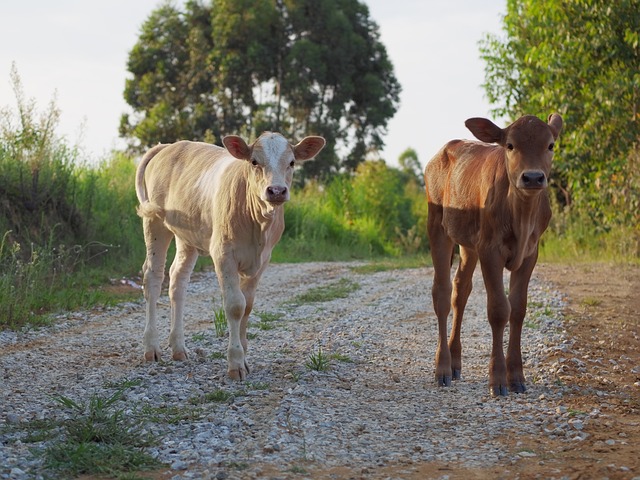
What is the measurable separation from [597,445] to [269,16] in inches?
1232

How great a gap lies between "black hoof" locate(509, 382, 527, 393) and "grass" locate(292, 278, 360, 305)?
5315 mm

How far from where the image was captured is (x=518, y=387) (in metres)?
6.39

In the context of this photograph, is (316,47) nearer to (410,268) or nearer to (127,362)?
(410,268)

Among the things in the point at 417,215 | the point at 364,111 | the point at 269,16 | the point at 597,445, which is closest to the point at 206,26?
the point at 269,16

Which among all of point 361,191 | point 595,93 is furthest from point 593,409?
point 361,191

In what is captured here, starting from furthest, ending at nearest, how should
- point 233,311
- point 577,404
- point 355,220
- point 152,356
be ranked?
point 355,220 < point 152,356 < point 233,311 < point 577,404

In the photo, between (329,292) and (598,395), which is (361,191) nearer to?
(329,292)

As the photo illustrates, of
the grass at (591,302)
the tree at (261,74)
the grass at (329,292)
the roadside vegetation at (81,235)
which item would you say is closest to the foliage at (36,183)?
the roadside vegetation at (81,235)

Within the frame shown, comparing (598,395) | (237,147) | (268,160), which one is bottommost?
(598,395)

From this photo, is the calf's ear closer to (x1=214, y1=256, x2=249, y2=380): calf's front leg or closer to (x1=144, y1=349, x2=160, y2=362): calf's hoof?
(x1=214, y1=256, x2=249, y2=380): calf's front leg

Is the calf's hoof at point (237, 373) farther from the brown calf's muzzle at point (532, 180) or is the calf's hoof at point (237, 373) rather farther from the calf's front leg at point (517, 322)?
the brown calf's muzzle at point (532, 180)

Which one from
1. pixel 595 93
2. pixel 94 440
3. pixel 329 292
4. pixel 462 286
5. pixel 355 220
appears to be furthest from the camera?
pixel 355 220

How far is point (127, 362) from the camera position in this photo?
7574 millimetres

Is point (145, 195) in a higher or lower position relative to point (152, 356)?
higher
